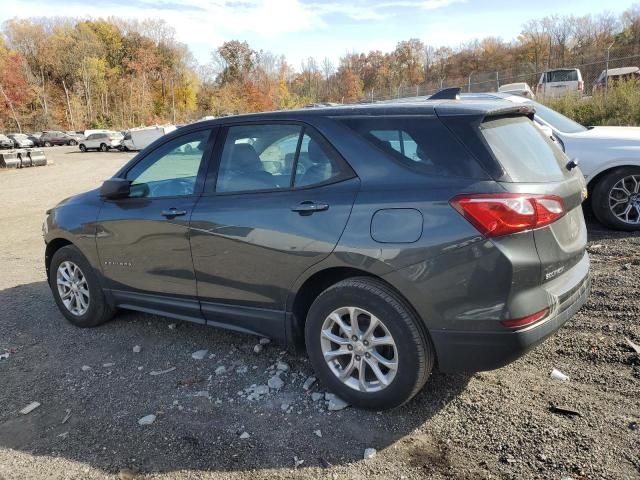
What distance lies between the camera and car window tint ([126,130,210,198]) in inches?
155

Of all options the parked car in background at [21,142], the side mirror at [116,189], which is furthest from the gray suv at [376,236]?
the parked car in background at [21,142]

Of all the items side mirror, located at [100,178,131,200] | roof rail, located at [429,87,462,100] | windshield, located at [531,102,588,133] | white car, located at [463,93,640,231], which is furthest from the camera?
windshield, located at [531,102,588,133]

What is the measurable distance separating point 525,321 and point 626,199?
4.88 metres

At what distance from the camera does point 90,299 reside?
4.66 m

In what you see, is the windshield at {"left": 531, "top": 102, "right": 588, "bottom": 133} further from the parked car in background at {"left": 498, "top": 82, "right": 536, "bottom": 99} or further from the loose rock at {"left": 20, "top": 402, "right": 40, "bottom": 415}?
the loose rock at {"left": 20, "top": 402, "right": 40, "bottom": 415}

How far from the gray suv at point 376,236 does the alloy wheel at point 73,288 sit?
104 cm

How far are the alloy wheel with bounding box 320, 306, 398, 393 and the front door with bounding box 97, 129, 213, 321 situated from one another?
122 cm

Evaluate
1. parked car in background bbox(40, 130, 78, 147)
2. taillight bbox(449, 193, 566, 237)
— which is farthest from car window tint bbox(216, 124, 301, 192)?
parked car in background bbox(40, 130, 78, 147)

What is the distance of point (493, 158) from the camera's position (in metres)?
2.80

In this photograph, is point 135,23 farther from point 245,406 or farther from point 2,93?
point 245,406

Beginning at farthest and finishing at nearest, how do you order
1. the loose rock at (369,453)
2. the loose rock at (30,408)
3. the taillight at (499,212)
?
1. the loose rock at (30,408)
2. the loose rock at (369,453)
3. the taillight at (499,212)

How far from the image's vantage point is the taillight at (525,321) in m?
2.69

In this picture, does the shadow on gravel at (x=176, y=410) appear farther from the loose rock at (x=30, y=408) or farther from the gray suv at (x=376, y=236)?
the gray suv at (x=376, y=236)

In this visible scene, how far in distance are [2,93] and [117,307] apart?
81120 mm
